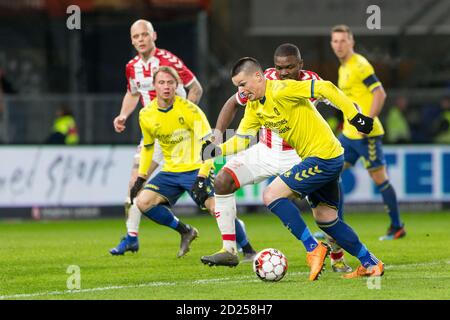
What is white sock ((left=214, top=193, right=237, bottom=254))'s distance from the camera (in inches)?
404

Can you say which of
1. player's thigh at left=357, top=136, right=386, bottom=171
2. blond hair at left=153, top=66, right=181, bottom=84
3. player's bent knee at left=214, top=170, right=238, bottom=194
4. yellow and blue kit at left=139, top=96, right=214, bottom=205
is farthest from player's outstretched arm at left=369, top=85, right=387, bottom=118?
player's bent knee at left=214, top=170, right=238, bottom=194

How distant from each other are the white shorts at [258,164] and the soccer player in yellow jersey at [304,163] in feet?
2.22

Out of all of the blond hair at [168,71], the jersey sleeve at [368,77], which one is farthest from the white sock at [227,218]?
the jersey sleeve at [368,77]

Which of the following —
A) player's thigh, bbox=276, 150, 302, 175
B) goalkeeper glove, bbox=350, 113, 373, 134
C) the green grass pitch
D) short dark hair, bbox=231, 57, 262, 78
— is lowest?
the green grass pitch

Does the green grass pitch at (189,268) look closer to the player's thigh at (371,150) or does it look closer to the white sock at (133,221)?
the white sock at (133,221)

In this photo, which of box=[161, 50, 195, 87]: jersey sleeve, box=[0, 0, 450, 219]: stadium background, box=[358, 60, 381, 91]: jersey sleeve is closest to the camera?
box=[161, 50, 195, 87]: jersey sleeve

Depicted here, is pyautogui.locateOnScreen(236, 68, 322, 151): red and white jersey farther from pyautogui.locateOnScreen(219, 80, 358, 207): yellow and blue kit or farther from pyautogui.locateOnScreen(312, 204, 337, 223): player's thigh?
pyautogui.locateOnScreen(312, 204, 337, 223): player's thigh

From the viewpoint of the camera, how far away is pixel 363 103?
13.8m

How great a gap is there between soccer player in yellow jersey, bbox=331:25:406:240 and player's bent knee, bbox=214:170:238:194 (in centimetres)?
388

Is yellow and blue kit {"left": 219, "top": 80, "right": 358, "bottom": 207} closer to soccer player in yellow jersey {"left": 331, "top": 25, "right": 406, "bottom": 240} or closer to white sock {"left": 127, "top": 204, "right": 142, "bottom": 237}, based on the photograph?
white sock {"left": 127, "top": 204, "right": 142, "bottom": 237}

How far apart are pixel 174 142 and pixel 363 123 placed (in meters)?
3.34

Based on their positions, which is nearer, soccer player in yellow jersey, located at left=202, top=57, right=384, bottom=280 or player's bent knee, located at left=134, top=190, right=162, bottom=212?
soccer player in yellow jersey, located at left=202, top=57, right=384, bottom=280

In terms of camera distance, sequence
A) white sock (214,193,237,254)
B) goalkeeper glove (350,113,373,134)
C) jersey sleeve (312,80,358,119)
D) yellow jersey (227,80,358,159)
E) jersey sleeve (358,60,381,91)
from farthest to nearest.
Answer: jersey sleeve (358,60,381,91), white sock (214,193,237,254), yellow jersey (227,80,358,159), jersey sleeve (312,80,358,119), goalkeeper glove (350,113,373,134)

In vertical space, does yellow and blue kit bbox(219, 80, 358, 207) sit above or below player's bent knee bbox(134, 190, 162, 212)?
above
